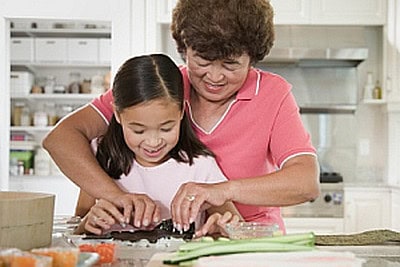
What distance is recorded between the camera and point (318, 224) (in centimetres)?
407

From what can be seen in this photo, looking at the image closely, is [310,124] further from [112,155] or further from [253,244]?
[253,244]

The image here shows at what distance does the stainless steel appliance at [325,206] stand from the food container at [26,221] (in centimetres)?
311

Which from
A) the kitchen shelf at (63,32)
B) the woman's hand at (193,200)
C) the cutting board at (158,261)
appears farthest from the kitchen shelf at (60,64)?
the cutting board at (158,261)

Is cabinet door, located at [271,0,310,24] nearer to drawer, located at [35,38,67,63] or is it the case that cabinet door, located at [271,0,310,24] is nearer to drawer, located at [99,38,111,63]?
drawer, located at [99,38,111,63]

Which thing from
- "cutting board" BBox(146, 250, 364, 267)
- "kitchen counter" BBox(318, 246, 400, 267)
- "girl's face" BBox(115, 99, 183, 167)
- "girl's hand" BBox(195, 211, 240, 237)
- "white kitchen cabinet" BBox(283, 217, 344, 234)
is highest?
"girl's face" BBox(115, 99, 183, 167)

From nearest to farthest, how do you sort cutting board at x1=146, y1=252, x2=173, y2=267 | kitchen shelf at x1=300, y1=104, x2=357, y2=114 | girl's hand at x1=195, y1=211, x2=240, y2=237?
cutting board at x1=146, y1=252, x2=173, y2=267, girl's hand at x1=195, y1=211, x2=240, y2=237, kitchen shelf at x1=300, y1=104, x2=357, y2=114

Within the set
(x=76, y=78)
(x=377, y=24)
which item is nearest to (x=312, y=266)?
(x=377, y=24)

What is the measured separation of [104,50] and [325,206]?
2.51 m

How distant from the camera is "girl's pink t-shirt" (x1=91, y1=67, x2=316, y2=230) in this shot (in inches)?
66.9

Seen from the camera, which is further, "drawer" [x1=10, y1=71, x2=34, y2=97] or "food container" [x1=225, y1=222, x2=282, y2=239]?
"drawer" [x1=10, y1=71, x2=34, y2=97]

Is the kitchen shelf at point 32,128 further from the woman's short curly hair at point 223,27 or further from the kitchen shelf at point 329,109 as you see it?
the woman's short curly hair at point 223,27

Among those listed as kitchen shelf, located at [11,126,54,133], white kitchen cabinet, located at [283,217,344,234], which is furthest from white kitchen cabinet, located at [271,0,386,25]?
kitchen shelf, located at [11,126,54,133]

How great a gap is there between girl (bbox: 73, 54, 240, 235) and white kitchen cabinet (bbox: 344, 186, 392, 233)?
2597mm

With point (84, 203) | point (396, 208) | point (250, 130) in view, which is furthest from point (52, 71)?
point (250, 130)
